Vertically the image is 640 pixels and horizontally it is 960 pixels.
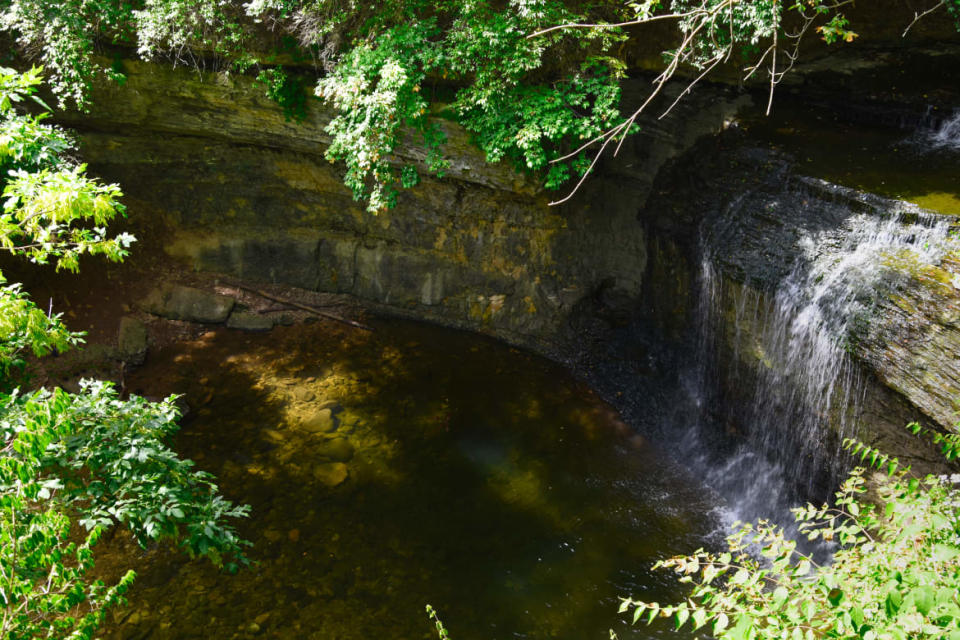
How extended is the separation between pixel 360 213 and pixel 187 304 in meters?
3.36

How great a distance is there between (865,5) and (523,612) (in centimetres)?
943

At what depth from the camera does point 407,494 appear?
682cm

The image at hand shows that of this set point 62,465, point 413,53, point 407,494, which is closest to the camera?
point 62,465

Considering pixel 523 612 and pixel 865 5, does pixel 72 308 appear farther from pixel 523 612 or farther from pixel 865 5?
pixel 865 5

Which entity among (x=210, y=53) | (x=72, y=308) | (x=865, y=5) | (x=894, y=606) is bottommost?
(x=72, y=308)

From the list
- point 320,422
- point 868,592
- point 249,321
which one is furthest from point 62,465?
point 249,321

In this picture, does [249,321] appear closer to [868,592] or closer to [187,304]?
[187,304]

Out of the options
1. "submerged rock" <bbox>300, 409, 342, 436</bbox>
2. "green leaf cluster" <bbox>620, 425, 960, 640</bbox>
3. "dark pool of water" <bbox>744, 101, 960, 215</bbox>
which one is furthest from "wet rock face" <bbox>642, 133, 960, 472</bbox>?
"submerged rock" <bbox>300, 409, 342, 436</bbox>

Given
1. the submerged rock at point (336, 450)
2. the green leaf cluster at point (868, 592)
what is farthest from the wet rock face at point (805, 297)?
the submerged rock at point (336, 450)

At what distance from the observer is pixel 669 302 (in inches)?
334

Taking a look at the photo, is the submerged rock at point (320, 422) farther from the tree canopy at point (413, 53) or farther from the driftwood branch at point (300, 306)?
the tree canopy at point (413, 53)

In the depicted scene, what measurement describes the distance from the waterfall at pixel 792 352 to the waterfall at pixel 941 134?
199 centimetres

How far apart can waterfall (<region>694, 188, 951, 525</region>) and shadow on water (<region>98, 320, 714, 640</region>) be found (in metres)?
0.79

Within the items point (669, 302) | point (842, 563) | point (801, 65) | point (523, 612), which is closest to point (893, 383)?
point (842, 563)
